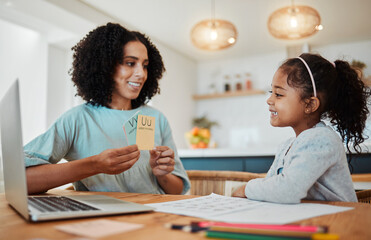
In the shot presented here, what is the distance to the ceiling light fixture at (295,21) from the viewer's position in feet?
9.00

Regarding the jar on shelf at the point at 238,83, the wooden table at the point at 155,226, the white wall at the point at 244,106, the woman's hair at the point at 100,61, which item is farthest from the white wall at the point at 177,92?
the wooden table at the point at 155,226

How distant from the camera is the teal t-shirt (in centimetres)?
123

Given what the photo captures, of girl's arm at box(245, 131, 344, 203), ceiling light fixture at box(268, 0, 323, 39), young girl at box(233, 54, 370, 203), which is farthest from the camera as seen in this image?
ceiling light fixture at box(268, 0, 323, 39)

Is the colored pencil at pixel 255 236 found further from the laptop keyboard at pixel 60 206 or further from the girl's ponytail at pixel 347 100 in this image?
the girl's ponytail at pixel 347 100

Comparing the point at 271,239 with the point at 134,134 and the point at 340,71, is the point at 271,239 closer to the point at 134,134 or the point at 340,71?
the point at 134,134

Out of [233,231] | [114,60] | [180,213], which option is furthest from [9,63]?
[233,231]

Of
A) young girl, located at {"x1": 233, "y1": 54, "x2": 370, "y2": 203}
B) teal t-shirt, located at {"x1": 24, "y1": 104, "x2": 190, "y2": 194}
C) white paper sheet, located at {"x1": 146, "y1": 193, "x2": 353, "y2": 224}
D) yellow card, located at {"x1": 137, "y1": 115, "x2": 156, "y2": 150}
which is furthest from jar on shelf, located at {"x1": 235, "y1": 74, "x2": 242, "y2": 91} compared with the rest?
white paper sheet, located at {"x1": 146, "y1": 193, "x2": 353, "y2": 224}

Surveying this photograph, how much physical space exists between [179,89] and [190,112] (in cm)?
55

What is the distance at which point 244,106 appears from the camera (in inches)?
203

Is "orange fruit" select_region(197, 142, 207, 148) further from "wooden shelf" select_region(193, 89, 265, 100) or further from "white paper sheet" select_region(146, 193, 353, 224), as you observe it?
"white paper sheet" select_region(146, 193, 353, 224)

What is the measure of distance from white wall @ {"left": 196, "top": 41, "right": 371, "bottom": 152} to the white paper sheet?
4097 millimetres

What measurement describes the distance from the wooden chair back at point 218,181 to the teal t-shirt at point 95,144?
0.07 m

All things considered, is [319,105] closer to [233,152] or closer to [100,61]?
[100,61]

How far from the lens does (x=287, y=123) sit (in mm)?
1143
